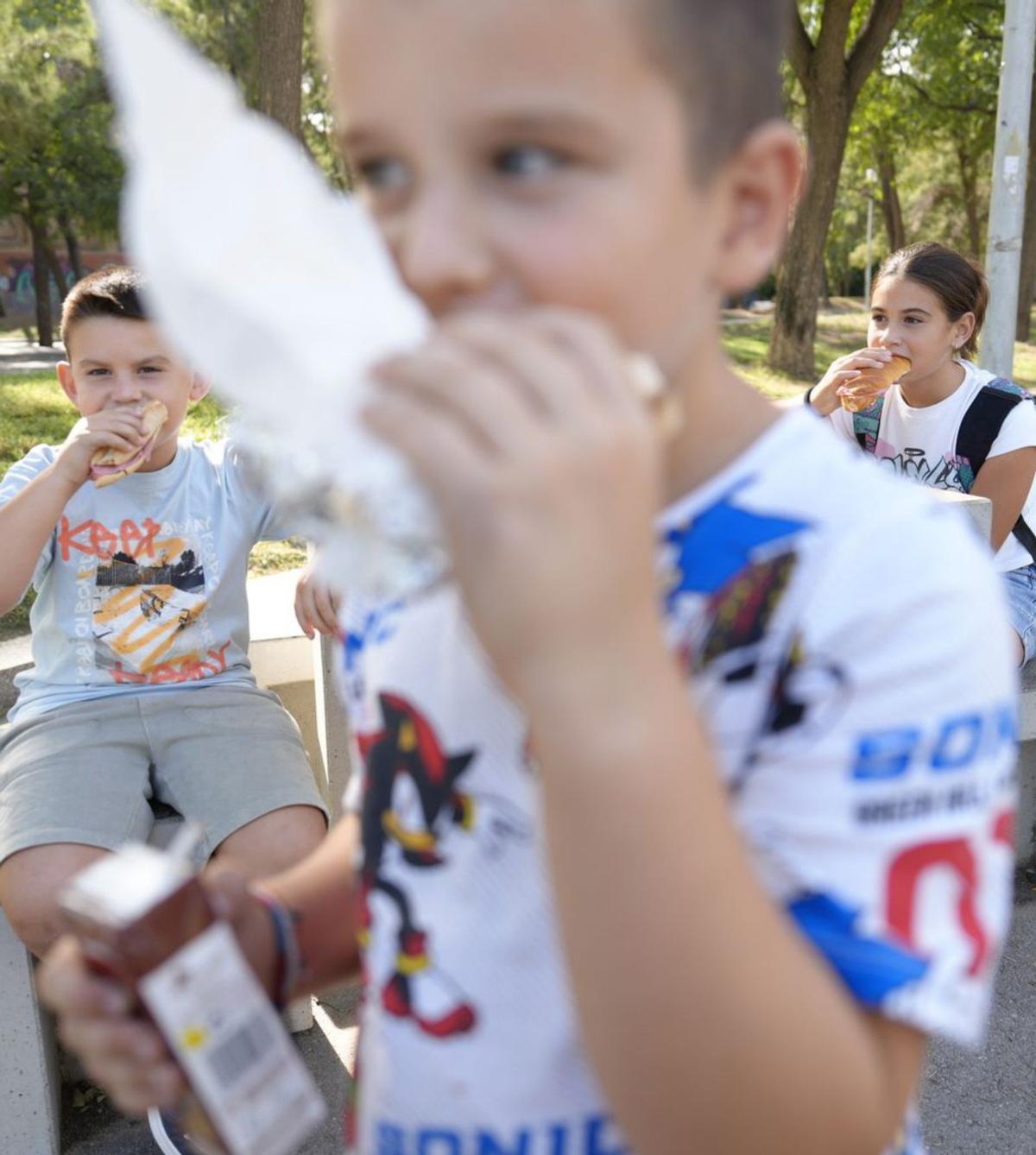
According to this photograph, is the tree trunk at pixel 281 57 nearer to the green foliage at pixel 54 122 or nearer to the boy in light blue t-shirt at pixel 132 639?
the boy in light blue t-shirt at pixel 132 639

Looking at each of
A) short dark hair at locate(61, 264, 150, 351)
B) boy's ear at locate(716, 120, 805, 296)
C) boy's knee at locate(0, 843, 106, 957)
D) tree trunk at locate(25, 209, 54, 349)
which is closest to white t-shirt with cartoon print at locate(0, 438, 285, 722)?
short dark hair at locate(61, 264, 150, 351)

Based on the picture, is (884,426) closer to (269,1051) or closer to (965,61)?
(269,1051)

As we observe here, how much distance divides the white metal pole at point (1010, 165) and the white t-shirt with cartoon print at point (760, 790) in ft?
28.6

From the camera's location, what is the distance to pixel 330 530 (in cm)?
88

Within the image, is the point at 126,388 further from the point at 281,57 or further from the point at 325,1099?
the point at 281,57

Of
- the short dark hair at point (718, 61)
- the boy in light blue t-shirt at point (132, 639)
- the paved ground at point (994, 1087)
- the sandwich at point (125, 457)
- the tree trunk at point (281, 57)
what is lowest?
the paved ground at point (994, 1087)

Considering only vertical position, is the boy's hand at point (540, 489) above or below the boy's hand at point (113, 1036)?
above

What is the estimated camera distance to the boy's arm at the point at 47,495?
2.93 meters

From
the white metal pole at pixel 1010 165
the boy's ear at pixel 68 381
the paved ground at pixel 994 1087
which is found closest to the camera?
the paved ground at pixel 994 1087

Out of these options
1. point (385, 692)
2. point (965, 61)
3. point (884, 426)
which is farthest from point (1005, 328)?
point (965, 61)

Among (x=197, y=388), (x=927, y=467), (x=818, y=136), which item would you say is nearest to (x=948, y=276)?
(x=927, y=467)

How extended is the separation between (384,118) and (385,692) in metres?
0.51

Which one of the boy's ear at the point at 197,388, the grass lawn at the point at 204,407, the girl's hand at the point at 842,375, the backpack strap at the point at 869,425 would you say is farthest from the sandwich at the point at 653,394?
the grass lawn at the point at 204,407

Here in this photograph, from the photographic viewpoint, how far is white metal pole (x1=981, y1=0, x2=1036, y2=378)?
28.6 feet
